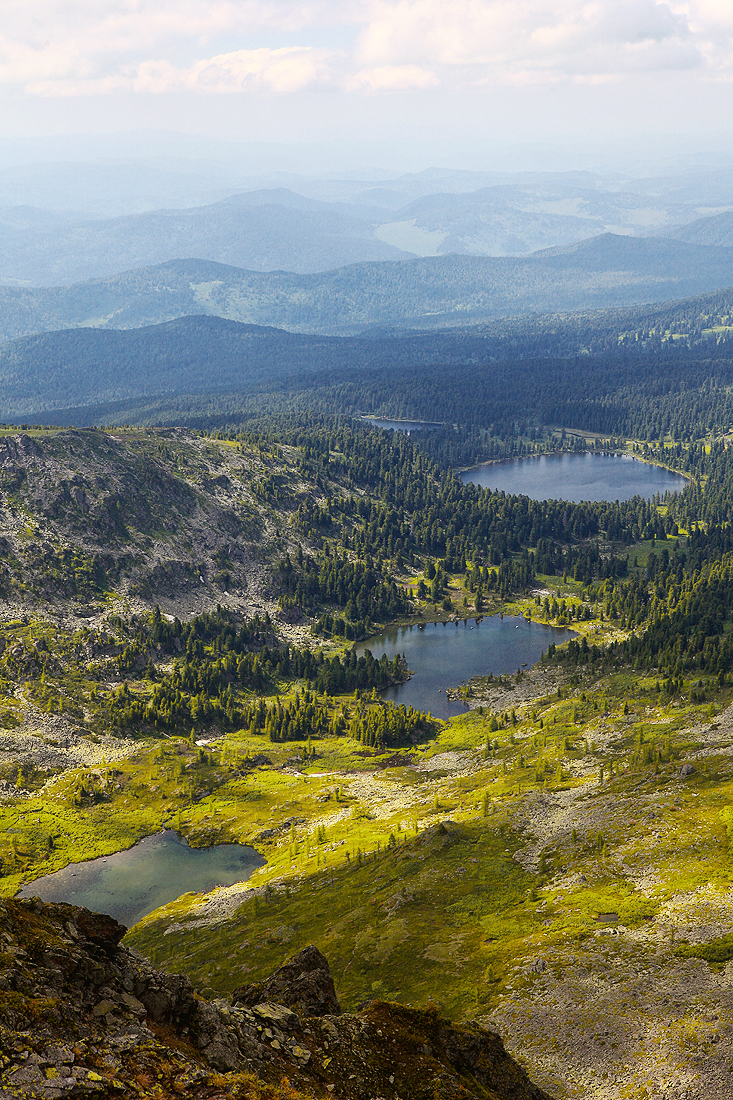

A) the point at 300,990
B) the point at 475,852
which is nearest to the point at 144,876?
the point at 475,852

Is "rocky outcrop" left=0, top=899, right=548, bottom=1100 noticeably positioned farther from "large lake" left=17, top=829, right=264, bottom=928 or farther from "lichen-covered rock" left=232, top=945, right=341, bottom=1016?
"large lake" left=17, top=829, right=264, bottom=928

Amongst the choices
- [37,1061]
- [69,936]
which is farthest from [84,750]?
[37,1061]

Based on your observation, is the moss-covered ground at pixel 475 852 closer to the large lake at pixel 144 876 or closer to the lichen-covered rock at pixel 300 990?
the large lake at pixel 144 876

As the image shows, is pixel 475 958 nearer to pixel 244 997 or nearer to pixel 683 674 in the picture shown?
pixel 244 997

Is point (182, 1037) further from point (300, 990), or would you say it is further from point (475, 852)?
point (475, 852)

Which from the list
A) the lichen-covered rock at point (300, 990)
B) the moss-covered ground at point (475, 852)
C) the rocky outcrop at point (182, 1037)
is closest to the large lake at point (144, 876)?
the moss-covered ground at point (475, 852)

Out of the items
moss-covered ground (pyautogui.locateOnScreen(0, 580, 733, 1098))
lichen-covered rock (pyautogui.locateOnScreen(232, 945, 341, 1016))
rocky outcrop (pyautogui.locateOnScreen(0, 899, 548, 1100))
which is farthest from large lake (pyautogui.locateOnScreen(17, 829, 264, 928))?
rocky outcrop (pyautogui.locateOnScreen(0, 899, 548, 1100))
